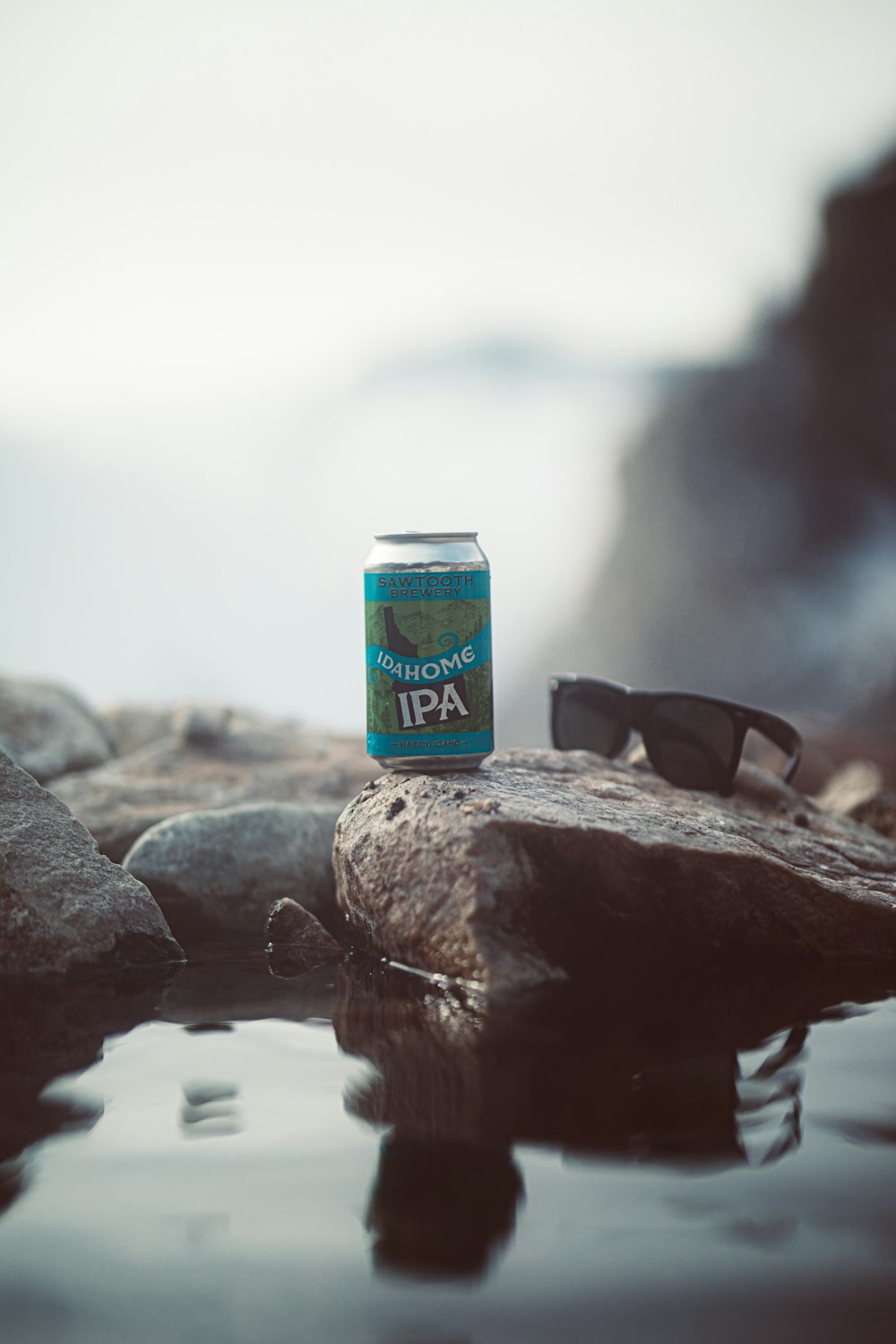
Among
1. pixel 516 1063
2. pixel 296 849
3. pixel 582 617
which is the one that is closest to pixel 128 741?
pixel 296 849

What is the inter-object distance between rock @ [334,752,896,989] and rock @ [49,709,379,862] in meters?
1.32

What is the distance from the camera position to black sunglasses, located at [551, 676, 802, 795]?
3049 millimetres

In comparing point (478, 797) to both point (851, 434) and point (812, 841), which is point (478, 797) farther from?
point (851, 434)

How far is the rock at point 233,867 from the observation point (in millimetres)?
2803

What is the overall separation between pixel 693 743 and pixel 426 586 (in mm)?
1122

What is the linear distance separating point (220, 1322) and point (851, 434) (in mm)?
9605

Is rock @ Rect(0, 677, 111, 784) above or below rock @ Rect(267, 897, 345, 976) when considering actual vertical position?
above

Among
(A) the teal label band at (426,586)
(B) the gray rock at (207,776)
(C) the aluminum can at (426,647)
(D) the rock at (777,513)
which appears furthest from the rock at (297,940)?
(D) the rock at (777,513)

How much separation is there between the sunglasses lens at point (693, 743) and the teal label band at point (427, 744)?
90 cm

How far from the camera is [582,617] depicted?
10.1 m

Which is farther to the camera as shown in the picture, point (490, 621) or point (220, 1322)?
point (490, 621)

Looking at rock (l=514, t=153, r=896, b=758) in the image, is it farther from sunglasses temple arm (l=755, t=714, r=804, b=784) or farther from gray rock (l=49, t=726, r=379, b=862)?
sunglasses temple arm (l=755, t=714, r=804, b=784)

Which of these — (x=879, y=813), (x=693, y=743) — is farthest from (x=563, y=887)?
(x=879, y=813)

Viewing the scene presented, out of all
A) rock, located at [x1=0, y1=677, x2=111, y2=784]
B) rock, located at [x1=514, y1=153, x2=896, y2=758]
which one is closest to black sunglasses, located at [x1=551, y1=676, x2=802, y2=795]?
rock, located at [x1=0, y1=677, x2=111, y2=784]
